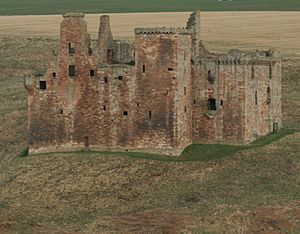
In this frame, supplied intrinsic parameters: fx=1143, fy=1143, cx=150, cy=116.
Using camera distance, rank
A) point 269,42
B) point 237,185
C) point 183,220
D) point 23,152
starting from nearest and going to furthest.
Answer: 1. point 183,220
2. point 237,185
3. point 23,152
4. point 269,42

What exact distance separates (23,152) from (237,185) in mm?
15684

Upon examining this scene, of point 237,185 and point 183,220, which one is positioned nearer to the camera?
point 183,220

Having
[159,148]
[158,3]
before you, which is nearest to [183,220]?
[159,148]

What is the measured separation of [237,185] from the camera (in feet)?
198

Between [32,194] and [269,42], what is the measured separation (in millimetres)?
52492

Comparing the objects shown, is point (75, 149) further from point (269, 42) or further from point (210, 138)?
point (269, 42)

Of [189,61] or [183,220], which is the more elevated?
[189,61]

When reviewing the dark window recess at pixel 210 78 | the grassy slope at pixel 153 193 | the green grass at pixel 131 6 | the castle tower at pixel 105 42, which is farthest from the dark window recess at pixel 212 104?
the green grass at pixel 131 6

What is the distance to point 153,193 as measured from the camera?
60000mm

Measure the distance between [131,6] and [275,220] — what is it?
4894 inches

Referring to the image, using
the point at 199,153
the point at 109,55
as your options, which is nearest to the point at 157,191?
the point at 199,153

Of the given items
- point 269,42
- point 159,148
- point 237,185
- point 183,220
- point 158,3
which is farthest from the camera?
point 158,3

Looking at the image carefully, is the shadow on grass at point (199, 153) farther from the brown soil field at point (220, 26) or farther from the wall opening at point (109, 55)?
the brown soil field at point (220, 26)

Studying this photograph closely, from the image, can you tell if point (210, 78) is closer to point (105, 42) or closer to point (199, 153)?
point (199, 153)
